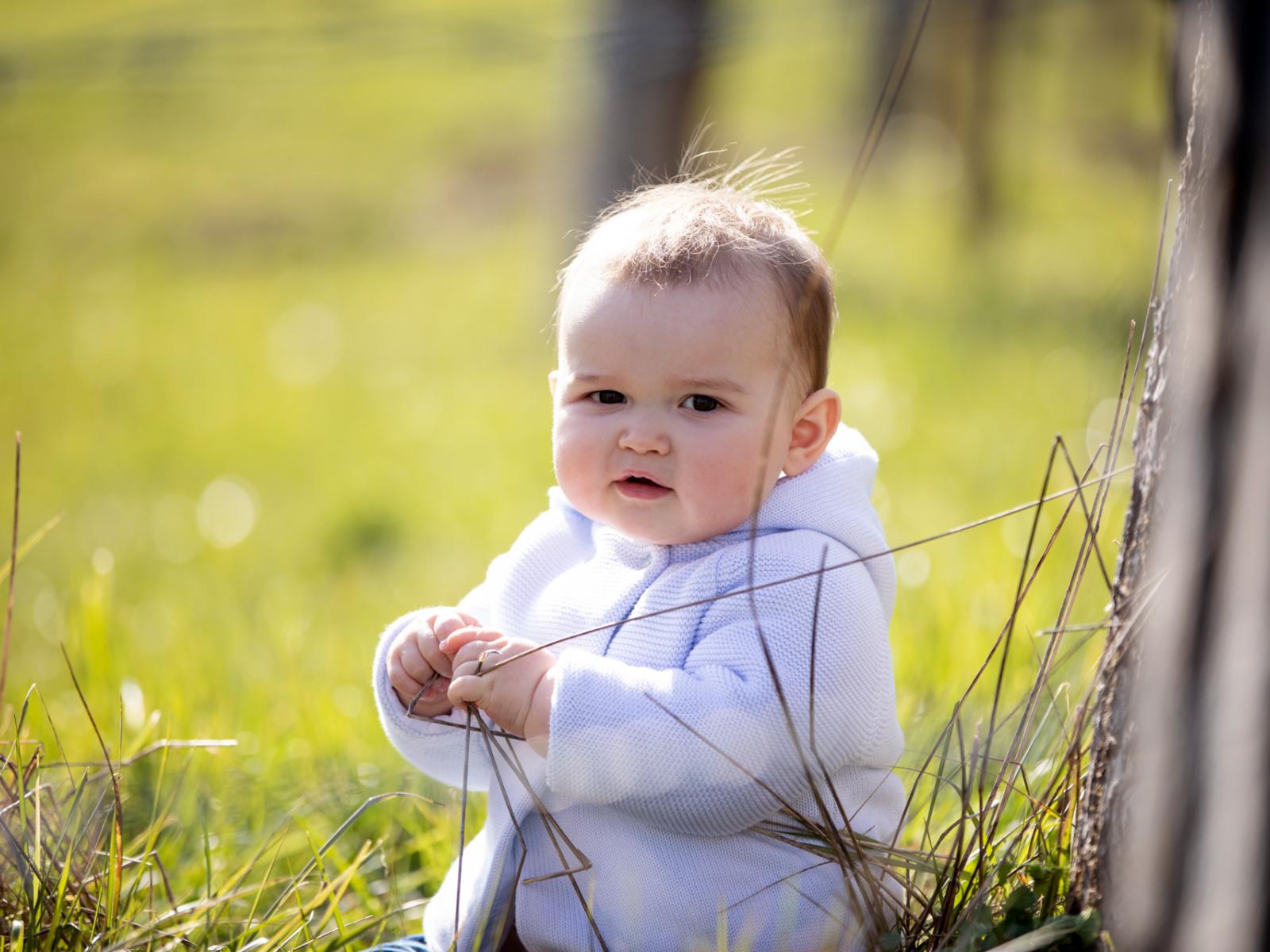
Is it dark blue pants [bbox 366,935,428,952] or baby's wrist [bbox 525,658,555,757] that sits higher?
baby's wrist [bbox 525,658,555,757]

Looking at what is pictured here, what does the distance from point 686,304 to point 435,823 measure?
110 cm

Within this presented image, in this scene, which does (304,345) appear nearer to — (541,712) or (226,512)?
(226,512)

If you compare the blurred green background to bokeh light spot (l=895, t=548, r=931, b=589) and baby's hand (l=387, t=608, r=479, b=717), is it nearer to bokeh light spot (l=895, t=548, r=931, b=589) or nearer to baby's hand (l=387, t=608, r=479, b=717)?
bokeh light spot (l=895, t=548, r=931, b=589)

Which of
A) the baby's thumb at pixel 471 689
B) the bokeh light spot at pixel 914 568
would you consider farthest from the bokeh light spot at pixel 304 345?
the baby's thumb at pixel 471 689

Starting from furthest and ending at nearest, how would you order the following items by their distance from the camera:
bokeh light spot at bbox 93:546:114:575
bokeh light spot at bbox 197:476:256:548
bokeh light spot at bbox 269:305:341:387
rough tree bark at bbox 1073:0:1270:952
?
1. bokeh light spot at bbox 269:305:341:387
2. bokeh light spot at bbox 197:476:256:548
3. bokeh light spot at bbox 93:546:114:575
4. rough tree bark at bbox 1073:0:1270:952

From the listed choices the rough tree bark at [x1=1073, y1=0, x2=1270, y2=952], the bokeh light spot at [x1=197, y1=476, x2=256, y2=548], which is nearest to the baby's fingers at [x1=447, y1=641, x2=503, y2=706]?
the rough tree bark at [x1=1073, y1=0, x2=1270, y2=952]

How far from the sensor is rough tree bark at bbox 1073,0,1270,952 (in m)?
0.90

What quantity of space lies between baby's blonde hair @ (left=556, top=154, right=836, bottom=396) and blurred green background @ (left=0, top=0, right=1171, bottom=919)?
0.75m

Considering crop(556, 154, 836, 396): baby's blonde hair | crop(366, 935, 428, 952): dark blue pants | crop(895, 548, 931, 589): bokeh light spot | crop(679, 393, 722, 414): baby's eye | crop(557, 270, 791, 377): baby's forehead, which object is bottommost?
crop(366, 935, 428, 952): dark blue pants

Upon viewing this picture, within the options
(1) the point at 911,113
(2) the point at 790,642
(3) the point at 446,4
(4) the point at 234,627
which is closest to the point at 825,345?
(2) the point at 790,642

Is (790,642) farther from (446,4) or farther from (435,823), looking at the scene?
(446,4)

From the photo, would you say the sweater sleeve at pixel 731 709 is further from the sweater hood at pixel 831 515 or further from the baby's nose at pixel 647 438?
the baby's nose at pixel 647 438

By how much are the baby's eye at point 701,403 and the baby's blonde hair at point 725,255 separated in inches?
4.7

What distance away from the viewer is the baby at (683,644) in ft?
4.84
